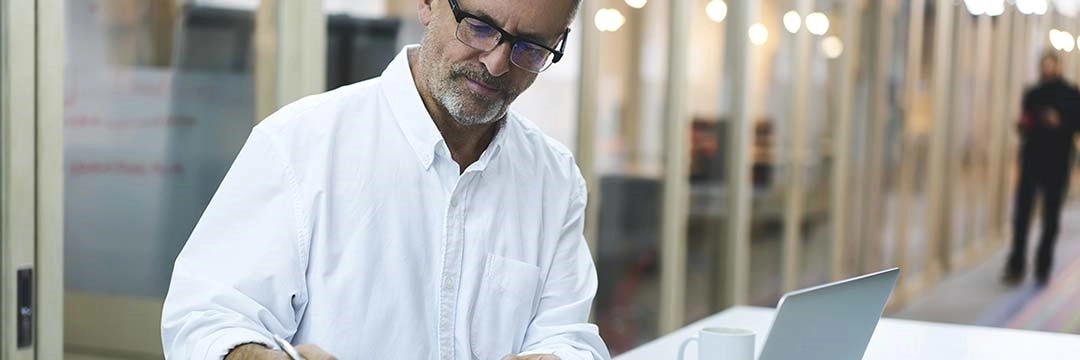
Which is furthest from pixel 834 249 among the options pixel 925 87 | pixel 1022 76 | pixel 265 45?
pixel 265 45

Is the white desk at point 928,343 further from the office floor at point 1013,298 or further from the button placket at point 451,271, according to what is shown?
the office floor at point 1013,298

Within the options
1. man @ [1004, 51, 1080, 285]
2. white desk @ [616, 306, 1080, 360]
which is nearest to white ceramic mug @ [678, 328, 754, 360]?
white desk @ [616, 306, 1080, 360]

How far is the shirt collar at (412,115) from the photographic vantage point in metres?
1.77

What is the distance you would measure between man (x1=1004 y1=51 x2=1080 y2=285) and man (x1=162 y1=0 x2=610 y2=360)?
7.23m

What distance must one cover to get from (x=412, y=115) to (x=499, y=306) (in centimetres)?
30

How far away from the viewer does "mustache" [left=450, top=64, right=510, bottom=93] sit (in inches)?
66.6

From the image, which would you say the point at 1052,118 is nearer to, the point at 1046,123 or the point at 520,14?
the point at 1046,123

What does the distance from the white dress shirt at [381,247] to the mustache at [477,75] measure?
0.10 m

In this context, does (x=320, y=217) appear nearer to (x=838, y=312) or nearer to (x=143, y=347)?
(x=838, y=312)

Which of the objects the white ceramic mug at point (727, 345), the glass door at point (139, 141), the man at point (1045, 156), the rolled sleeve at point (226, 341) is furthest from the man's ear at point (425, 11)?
the man at point (1045, 156)

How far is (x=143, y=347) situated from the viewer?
2986 millimetres

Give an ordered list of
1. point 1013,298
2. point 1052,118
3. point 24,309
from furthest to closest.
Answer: point 1052,118
point 1013,298
point 24,309

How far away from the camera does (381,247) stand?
69.2 inches

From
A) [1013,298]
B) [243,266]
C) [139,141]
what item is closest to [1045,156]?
[1013,298]
